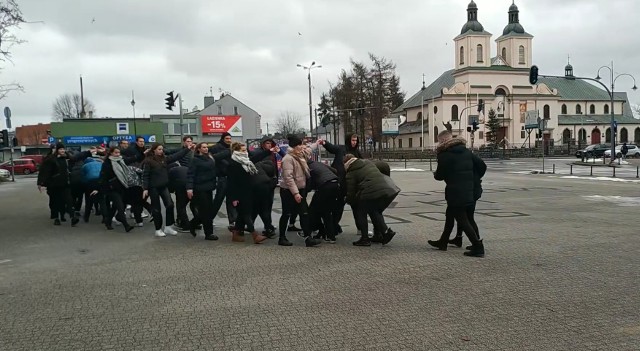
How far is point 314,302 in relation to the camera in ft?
17.8

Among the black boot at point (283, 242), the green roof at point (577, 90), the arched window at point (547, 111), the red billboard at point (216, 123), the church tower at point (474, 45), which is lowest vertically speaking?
the black boot at point (283, 242)

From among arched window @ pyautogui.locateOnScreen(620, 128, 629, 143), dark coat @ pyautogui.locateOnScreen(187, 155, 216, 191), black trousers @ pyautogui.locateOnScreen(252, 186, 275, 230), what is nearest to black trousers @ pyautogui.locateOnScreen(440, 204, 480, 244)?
black trousers @ pyautogui.locateOnScreen(252, 186, 275, 230)

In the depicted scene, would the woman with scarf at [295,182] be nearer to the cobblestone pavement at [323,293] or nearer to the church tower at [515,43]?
the cobblestone pavement at [323,293]

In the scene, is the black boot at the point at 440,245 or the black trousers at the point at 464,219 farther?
the black boot at the point at 440,245

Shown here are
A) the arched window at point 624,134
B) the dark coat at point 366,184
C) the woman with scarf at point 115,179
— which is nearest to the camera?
the dark coat at point 366,184

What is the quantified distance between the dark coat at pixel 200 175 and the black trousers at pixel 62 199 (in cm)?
396

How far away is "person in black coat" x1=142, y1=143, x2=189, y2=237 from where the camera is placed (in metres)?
9.47

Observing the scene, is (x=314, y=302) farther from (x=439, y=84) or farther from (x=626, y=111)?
(x=626, y=111)

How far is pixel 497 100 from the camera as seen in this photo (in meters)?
91.1

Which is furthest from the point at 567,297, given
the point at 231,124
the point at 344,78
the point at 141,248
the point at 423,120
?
the point at 423,120

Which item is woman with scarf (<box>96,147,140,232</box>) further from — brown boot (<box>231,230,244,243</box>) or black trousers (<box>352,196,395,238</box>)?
black trousers (<box>352,196,395,238</box>)

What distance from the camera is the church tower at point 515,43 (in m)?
94.0

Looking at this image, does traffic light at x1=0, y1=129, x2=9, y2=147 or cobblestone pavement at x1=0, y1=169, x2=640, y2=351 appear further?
traffic light at x1=0, y1=129, x2=9, y2=147

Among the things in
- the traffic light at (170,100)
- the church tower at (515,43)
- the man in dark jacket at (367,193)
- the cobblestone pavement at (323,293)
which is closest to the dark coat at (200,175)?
the cobblestone pavement at (323,293)
